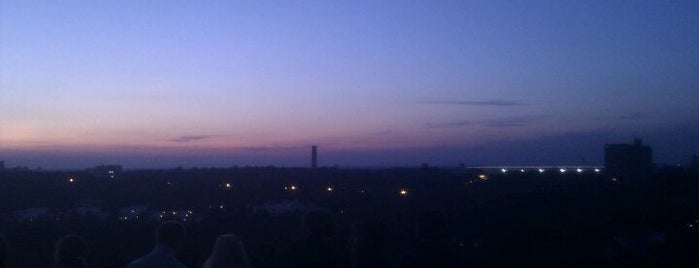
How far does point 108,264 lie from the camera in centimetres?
1880

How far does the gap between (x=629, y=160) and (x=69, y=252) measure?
238 feet

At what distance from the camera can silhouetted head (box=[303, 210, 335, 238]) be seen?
19.7ft

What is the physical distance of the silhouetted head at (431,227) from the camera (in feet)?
18.4

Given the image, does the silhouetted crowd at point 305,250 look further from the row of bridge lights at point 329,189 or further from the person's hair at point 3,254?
the row of bridge lights at point 329,189

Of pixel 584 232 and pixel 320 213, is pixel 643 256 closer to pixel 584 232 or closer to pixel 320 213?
pixel 584 232

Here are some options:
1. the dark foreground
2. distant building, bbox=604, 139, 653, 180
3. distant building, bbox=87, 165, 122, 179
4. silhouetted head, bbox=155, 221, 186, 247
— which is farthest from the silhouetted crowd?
distant building, bbox=87, 165, 122, 179

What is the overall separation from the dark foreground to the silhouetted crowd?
136mm

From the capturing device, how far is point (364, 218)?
26938 millimetres

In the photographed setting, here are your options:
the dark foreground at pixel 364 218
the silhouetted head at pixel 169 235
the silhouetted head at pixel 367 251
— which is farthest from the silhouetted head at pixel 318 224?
the silhouetted head at pixel 169 235

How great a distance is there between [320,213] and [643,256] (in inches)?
700

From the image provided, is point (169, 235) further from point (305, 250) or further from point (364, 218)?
point (364, 218)

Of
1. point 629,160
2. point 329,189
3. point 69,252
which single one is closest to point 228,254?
point 69,252

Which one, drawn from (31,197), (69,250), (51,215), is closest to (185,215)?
(51,215)

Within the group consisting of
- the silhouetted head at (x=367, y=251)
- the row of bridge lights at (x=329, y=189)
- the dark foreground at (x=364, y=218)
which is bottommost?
the dark foreground at (x=364, y=218)
